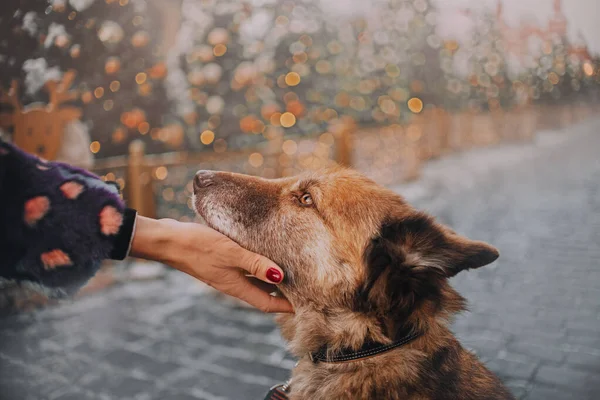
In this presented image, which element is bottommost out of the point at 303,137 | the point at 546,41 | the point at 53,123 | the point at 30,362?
the point at 30,362

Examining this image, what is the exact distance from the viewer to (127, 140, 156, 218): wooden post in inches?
220

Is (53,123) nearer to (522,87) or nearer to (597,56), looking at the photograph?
(522,87)

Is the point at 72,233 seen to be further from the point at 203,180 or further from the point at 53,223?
the point at 203,180

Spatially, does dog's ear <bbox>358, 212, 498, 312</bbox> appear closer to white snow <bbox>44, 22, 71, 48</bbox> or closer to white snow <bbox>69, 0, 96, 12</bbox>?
white snow <bbox>44, 22, 71, 48</bbox>

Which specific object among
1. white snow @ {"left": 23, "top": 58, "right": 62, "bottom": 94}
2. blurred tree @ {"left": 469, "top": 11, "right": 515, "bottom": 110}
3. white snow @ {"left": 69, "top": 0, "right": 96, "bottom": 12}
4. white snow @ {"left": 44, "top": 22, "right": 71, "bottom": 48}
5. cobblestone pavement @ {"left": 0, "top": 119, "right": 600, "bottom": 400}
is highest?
blurred tree @ {"left": 469, "top": 11, "right": 515, "bottom": 110}

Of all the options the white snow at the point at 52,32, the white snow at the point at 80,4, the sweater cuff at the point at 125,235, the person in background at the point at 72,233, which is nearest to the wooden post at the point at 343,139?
the white snow at the point at 80,4

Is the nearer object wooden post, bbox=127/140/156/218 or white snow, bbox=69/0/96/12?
white snow, bbox=69/0/96/12

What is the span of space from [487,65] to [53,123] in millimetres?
3516

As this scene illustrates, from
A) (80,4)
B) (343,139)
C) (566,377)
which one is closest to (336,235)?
(566,377)

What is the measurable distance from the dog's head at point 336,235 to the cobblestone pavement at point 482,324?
151 centimetres

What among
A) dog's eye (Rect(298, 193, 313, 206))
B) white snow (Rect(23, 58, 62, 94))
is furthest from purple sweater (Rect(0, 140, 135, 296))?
white snow (Rect(23, 58, 62, 94))

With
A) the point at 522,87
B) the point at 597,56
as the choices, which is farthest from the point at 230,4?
the point at 597,56

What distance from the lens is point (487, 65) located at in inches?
166

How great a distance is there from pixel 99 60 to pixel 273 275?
3159mm
